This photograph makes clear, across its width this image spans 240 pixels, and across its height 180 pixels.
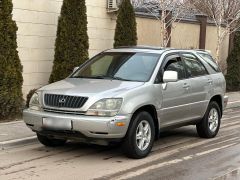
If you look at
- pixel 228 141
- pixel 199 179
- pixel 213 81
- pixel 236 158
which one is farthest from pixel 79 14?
pixel 199 179

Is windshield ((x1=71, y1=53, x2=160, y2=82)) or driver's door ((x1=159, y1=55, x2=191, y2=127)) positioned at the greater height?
windshield ((x1=71, y1=53, x2=160, y2=82))

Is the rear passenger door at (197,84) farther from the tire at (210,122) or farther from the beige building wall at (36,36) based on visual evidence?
the beige building wall at (36,36)

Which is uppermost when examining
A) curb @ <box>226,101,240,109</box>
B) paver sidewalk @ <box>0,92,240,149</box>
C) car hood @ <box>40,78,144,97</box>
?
car hood @ <box>40,78,144,97</box>

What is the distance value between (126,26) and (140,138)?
8.01 metres

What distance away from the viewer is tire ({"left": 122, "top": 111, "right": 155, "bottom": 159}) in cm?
769

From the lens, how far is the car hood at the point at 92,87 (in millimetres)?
7629

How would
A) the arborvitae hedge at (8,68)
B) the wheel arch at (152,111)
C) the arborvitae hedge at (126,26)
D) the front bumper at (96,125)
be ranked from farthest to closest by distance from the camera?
1. the arborvitae hedge at (126,26)
2. the arborvitae hedge at (8,68)
3. the wheel arch at (152,111)
4. the front bumper at (96,125)

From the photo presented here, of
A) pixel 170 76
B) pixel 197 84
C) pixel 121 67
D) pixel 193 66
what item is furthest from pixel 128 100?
pixel 193 66

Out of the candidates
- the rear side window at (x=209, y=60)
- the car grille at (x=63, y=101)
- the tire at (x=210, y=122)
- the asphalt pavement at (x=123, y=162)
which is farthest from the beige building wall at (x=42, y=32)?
the car grille at (x=63, y=101)

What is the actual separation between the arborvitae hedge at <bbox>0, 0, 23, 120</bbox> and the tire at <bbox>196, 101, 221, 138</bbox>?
414cm

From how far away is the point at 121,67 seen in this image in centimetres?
876

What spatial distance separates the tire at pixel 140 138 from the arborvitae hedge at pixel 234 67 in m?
14.1

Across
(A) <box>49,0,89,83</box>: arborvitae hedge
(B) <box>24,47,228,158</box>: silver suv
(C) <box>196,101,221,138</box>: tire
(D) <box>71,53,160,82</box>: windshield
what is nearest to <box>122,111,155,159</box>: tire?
(B) <box>24,47,228,158</box>: silver suv

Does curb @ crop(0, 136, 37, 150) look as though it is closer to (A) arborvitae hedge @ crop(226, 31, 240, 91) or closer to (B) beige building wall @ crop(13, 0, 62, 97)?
(B) beige building wall @ crop(13, 0, 62, 97)
